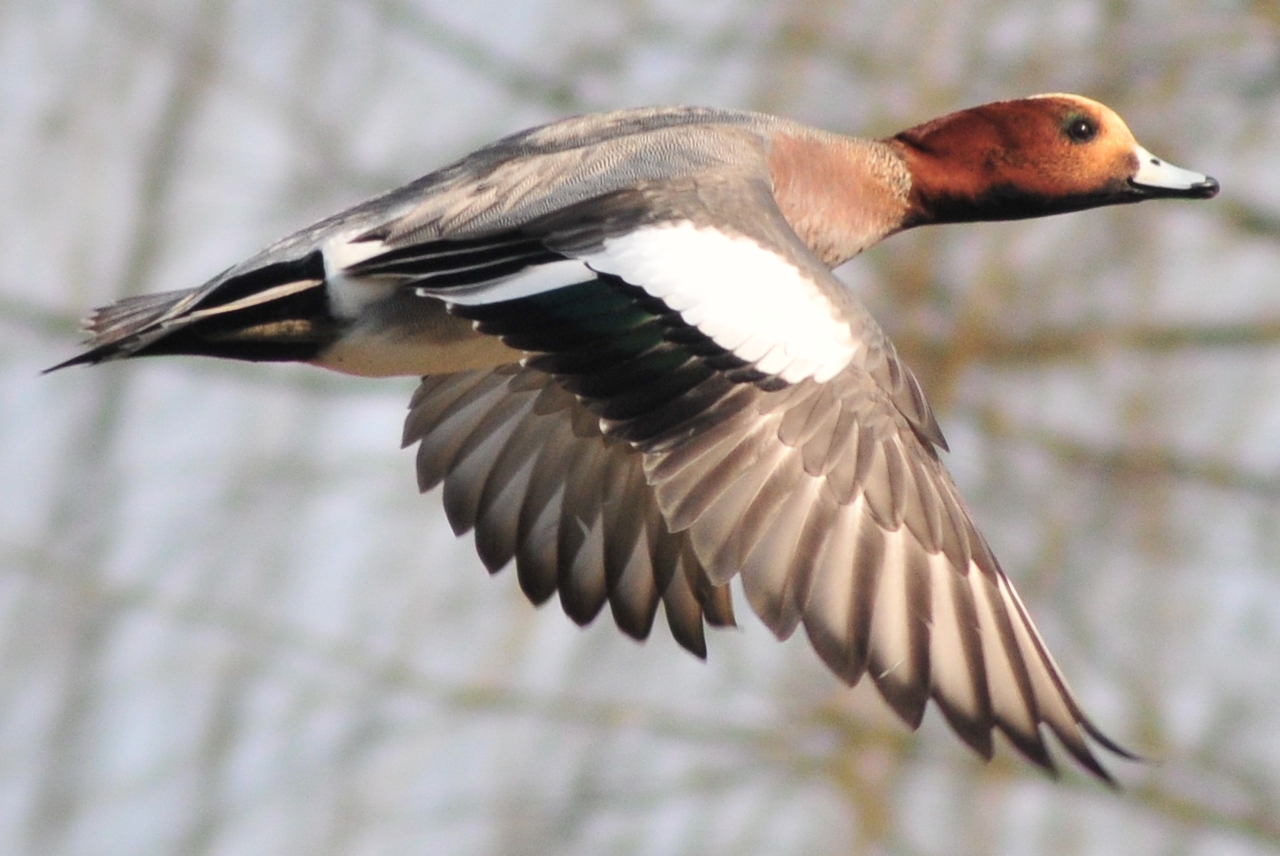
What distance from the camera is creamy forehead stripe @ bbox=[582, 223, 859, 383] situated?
2.90 m

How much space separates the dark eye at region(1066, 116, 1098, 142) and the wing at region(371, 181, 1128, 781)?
854mm

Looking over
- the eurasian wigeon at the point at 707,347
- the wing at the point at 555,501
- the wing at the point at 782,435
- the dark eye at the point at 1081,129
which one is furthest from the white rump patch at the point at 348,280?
the dark eye at the point at 1081,129

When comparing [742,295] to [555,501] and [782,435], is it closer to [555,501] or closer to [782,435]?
[782,435]

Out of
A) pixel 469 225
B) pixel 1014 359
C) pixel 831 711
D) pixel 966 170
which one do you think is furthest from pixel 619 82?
pixel 469 225

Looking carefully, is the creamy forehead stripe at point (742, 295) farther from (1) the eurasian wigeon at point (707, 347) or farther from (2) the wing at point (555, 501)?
(2) the wing at point (555, 501)

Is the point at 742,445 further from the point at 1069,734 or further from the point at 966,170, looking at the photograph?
the point at 966,170

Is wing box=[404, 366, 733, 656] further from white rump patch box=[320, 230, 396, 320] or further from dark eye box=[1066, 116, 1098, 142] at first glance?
dark eye box=[1066, 116, 1098, 142]

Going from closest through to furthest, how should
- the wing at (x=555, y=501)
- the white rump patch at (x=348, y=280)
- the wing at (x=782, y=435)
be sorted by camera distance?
the wing at (x=782, y=435) → the white rump patch at (x=348, y=280) → the wing at (x=555, y=501)

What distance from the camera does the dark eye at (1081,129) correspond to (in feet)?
12.1

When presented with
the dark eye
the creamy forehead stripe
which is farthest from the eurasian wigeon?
the dark eye

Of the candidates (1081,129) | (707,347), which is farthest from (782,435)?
(1081,129)

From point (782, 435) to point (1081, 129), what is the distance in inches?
40.5

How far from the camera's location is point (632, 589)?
3.53 m

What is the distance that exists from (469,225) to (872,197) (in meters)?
0.78
